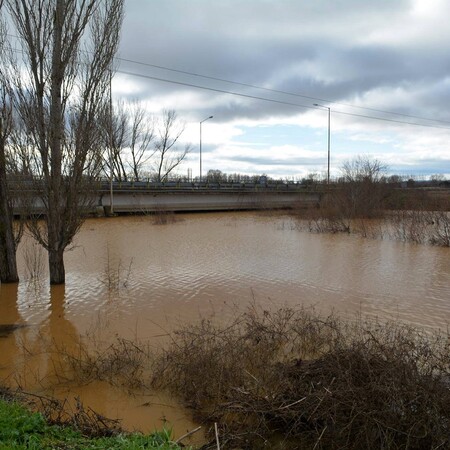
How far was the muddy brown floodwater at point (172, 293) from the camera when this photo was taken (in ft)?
20.3

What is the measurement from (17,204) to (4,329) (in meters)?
4.64

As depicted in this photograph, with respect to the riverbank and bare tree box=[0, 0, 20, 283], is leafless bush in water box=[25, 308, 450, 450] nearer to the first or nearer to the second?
the riverbank

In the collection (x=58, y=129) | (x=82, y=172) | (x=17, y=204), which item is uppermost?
(x=58, y=129)

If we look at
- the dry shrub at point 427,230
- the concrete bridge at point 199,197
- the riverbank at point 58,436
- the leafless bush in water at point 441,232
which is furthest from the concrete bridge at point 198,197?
the riverbank at point 58,436

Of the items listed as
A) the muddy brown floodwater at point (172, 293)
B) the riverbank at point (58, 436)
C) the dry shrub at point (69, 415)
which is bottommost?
the muddy brown floodwater at point (172, 293)

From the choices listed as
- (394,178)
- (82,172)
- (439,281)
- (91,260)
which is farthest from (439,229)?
(394,178)

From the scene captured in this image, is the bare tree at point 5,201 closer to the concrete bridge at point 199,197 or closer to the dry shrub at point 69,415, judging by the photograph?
the dry shrub at point 69,415

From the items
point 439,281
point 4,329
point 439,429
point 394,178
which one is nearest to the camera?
point 439,429

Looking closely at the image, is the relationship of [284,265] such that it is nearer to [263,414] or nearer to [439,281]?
[439,281]

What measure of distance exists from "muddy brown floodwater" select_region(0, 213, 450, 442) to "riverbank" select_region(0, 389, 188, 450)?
74cm

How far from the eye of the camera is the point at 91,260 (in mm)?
16484

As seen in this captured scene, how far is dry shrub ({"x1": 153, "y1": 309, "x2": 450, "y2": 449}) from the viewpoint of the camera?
3.99 m

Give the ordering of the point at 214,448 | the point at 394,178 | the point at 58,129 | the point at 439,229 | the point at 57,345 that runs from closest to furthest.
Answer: the point at 214,448
the point at 57,345
the point at 58,129
the point at 439,229
the point at 394,178

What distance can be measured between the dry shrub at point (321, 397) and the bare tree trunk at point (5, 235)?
7.71 m
